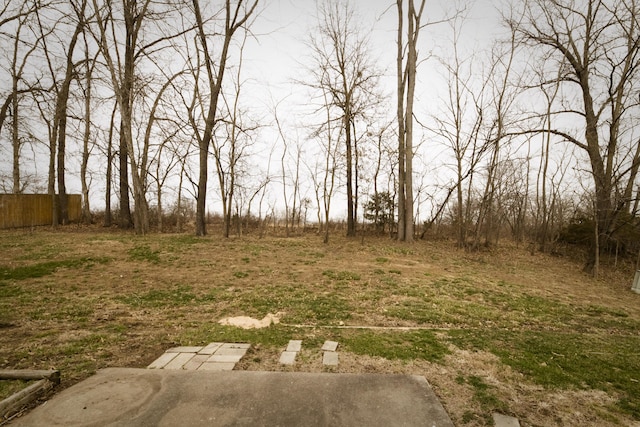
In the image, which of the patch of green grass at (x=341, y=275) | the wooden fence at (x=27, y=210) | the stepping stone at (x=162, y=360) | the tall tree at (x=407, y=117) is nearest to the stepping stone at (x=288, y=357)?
the stepping stone at (x=162, y=360)

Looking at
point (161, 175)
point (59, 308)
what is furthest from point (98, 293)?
point (161, 175)

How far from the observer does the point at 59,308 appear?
5.01 meters

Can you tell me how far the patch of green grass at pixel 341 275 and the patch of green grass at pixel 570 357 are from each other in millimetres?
3418

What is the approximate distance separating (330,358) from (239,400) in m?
1.27

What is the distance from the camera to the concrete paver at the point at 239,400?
8.28ft

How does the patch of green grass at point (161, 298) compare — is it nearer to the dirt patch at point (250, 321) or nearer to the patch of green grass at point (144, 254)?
the dirt patch at point (250, 321)

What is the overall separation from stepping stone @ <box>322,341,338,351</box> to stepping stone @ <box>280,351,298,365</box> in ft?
1.27

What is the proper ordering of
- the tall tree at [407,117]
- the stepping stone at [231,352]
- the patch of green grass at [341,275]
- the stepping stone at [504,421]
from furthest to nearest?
the tall tree at [407,117] < the patch of green grass at [341,275] < the stepping stone at [231,352] < the stepping stone at [504,421]

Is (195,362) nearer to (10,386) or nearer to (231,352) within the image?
(231,352)

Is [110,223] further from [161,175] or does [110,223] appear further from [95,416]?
[95,416]

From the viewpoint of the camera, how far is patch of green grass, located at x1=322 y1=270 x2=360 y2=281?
7.86 m

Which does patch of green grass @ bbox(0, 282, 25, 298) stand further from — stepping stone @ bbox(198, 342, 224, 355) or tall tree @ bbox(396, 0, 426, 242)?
tall tree @ bbox(396, 0, 426, 242)

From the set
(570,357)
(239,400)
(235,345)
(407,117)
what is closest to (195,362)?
(235,345)

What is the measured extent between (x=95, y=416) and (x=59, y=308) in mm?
3494
